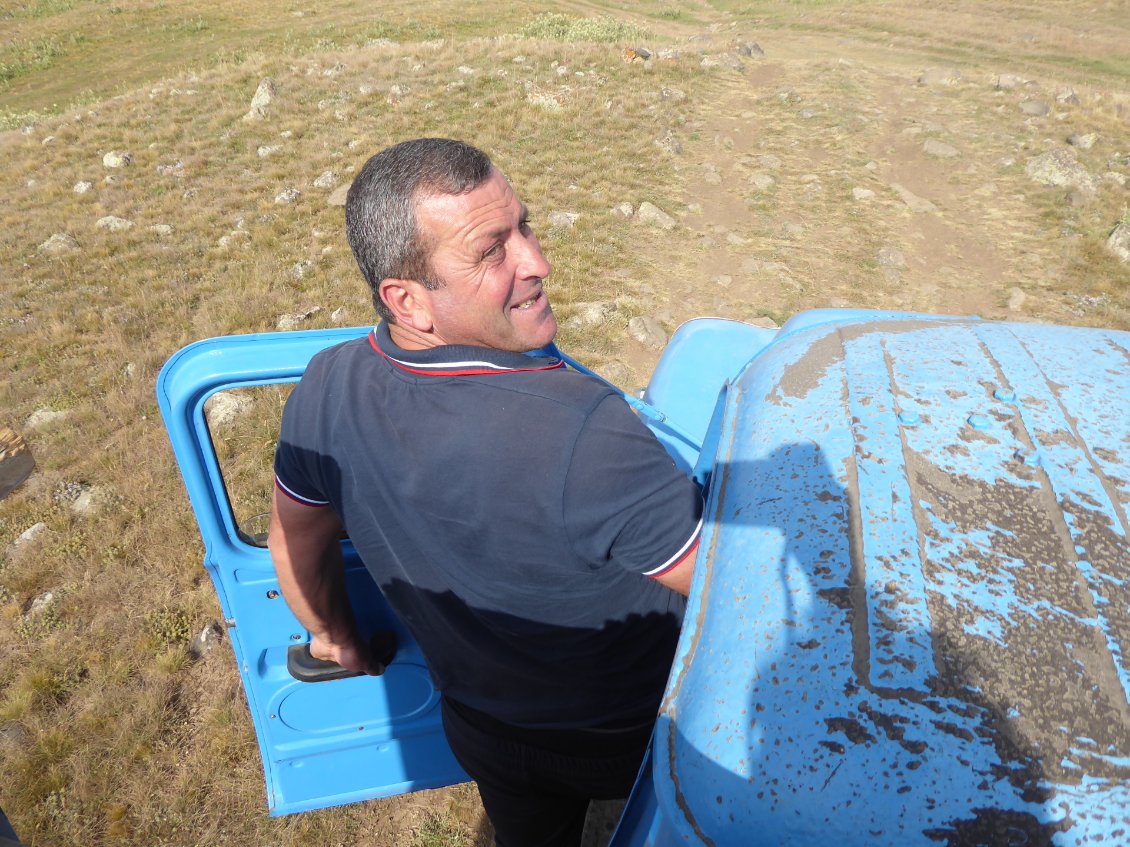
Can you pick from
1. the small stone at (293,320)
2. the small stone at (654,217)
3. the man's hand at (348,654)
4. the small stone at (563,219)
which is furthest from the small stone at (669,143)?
the man's hand at (348,654)

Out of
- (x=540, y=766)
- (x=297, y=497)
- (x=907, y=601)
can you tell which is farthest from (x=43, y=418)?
(x=907, y=601)

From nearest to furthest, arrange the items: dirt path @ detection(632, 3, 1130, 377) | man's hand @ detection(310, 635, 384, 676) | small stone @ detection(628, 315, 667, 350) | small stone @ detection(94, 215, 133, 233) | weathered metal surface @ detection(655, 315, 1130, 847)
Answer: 1. weathered metal surface @ detection(655, 315, 1130, 847)
2. man's hand @ detection(310, 635, 384, 676)
3. small stone @ detection(628, 315, 667, 350)
4. dirt path @ detection(632, 3, 1130, 377)
5. small stone @ detection(94, 215, 133, 233)

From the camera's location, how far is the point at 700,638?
105 cm

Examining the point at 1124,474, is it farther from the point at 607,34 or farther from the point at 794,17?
the point at 794,17

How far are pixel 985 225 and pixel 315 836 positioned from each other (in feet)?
23.8

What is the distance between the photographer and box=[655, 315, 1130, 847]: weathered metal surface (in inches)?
31.2

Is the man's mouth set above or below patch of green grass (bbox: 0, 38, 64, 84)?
above

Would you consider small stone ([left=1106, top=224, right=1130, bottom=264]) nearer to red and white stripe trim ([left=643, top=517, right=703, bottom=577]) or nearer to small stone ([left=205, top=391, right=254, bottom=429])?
red and white stripe trim ([left=643, top=517, right=703, bottom=577])

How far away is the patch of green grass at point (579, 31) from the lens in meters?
13.7

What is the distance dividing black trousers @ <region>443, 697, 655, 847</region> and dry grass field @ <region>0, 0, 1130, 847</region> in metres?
0.99

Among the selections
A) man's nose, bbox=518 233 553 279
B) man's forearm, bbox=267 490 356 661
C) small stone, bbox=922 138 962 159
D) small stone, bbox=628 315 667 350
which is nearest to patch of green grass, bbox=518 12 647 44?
small stone, bbox=922 138 962 159

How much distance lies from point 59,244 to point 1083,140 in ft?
35.5

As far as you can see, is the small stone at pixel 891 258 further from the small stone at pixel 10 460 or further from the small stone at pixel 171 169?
the small stone at pixel 171 169

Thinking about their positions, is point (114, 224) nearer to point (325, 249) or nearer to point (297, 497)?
point (325, 249)
